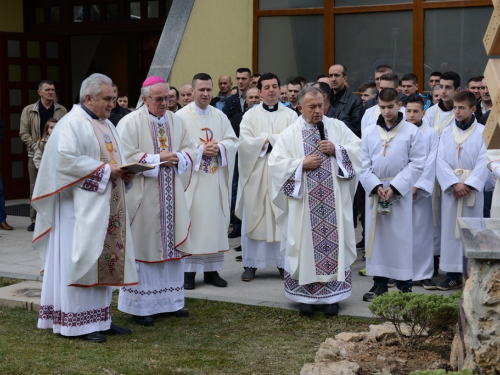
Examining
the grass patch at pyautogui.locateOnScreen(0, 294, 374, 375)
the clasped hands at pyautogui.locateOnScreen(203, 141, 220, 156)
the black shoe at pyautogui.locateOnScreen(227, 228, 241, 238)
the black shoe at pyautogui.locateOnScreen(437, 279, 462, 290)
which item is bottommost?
the grass patch at pyautogui.locateOnScreen(0, 294, 374, 375)

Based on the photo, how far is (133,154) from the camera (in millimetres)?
6887

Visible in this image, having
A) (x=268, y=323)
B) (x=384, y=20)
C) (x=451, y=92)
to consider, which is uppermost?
(x=384, y=20)

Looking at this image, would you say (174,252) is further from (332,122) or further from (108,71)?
(108,71)

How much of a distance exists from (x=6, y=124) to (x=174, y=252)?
26.4 feet

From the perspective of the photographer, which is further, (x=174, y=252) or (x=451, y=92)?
(x=451, y=92)

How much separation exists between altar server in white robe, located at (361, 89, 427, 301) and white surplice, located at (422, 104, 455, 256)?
0.83 meters

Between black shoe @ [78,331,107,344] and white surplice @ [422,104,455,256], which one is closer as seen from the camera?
black shoe @ [78,331,107,344]

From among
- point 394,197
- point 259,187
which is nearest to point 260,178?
point 259,187

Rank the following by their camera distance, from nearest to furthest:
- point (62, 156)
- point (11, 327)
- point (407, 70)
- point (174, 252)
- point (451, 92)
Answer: point (62, 156), point (11, 327), point (174, 252), point (451, 92), point (407, 70)

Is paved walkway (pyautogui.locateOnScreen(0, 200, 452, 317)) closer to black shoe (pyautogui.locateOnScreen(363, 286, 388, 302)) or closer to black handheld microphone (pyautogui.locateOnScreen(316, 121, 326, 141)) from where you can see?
black shoe (pyautogui.locateOnScreen(363, 286, 388, 302))

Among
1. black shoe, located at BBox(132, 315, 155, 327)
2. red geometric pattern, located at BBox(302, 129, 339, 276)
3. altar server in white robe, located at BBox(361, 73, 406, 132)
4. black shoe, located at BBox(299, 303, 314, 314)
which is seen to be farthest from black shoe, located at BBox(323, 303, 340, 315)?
altar server in white robe, located at BBox(361, 73, 406, 132)

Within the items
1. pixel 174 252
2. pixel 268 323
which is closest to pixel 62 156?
pixel 174 252

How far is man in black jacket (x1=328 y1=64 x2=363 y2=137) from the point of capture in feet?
31.0

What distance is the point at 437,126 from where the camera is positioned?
8625 mm
